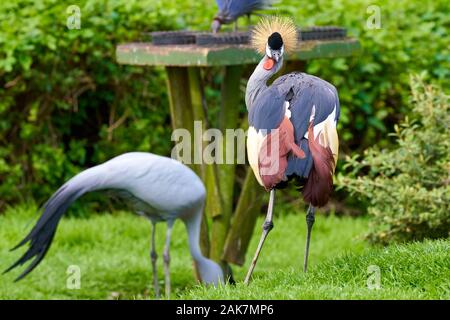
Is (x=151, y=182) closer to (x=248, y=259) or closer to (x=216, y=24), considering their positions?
(x=216, y=24)

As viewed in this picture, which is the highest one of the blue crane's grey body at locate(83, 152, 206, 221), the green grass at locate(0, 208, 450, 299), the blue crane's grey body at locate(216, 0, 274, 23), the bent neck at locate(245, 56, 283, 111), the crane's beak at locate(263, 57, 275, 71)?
the blue crane's grey body at locate(216, 0, 274, 23)

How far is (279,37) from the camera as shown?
543 centimetres

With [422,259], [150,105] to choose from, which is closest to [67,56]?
[150,105]

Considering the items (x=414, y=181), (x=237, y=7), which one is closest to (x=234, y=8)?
(x=237, y=7)

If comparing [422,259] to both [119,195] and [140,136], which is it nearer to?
[119,195]

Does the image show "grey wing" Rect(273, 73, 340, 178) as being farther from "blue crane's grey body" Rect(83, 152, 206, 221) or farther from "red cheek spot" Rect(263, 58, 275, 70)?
"blue crane's grey body" Rect(83, 152, 206, 221)

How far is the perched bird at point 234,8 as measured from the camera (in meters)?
6.94

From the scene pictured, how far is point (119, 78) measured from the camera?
9.45 metres

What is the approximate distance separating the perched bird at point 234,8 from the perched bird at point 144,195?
1.07m

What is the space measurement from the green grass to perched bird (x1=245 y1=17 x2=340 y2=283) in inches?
16.1

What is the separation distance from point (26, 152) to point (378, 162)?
11.8ft

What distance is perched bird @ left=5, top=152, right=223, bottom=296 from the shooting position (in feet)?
20.8

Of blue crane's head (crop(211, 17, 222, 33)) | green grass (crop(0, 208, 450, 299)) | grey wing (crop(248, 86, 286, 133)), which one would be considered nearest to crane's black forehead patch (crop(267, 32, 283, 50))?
grey wing (crop(248, 86, 286, 133))

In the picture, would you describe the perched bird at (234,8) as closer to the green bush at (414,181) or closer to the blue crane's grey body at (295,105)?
the green bush at (414,181)
